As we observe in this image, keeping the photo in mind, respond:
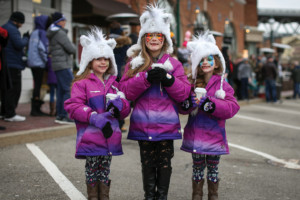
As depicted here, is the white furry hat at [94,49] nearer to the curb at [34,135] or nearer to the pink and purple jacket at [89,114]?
the pink and purple jacket at [89,114]

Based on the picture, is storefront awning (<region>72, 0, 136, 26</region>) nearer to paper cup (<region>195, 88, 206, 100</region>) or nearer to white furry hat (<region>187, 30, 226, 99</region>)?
white furry hat (<region>187, 30, 226, 99</region>)

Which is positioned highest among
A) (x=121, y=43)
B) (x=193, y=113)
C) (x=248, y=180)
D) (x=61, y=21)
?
(x=61, y=21)

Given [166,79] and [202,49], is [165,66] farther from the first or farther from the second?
[202,49]

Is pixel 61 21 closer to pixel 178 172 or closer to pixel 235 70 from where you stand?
pixel 178 172

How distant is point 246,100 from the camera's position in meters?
Result: 14.7

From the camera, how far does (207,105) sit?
11.0ft

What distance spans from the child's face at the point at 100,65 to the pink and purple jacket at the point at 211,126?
3.09ft

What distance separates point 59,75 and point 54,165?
280 cm

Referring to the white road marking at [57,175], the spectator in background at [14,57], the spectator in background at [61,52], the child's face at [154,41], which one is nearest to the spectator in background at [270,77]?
the spectator in background at [61,52]

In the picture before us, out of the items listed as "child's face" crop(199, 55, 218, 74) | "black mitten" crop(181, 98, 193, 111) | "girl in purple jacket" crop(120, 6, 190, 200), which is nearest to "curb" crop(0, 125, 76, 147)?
"girl in purple jacket" crop(120, 6, 190, 200)

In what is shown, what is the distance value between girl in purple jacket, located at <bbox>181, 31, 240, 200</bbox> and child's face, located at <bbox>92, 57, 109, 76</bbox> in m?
0.81

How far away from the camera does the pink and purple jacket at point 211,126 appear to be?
344cm

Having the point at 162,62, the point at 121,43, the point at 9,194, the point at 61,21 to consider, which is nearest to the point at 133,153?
the point at 121,43

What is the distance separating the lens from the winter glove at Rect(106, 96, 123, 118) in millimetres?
3164
